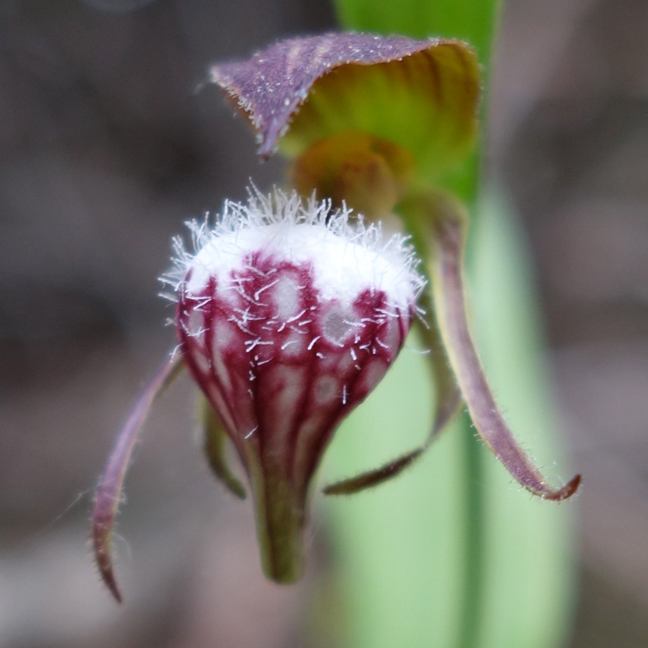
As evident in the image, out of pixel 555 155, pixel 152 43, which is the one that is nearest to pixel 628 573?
pixel 555 155

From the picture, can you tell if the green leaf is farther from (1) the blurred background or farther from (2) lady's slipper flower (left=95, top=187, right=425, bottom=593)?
(1) the blurred background

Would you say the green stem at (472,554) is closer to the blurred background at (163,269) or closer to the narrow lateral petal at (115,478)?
the narrow lateral petal at (115,478)

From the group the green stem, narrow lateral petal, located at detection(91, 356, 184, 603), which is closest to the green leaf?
the green stem

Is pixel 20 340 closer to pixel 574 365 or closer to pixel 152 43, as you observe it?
pixel 152 43

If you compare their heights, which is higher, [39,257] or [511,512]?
[39,257]

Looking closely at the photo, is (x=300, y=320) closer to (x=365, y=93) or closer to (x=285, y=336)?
(x=285, y=336)

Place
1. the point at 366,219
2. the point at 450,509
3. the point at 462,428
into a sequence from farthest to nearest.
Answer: the point at 450,509 < the point at 462,428 < the point at 366,219
